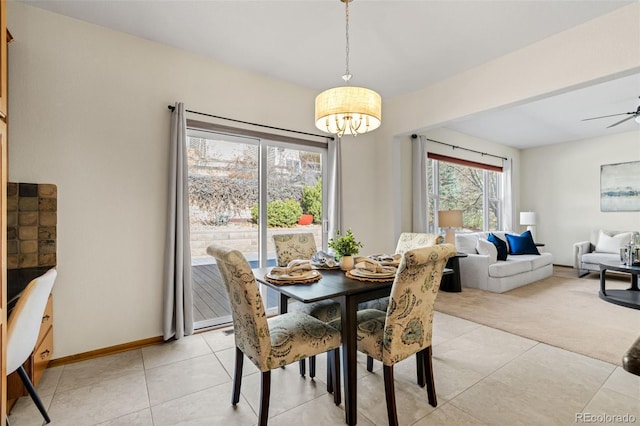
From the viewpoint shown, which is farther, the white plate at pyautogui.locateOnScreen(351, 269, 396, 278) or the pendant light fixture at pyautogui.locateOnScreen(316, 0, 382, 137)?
the pendant light fixture at pyautogui.locateOnScreen(316, 0, 382, 137)

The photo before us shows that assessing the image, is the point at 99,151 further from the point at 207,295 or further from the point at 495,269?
the point at 495,269

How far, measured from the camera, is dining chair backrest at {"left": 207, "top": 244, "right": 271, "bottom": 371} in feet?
5.10

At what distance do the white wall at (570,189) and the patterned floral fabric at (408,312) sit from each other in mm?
6398

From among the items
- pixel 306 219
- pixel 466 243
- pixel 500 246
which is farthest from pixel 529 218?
pixel 306 219

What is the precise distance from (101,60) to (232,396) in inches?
113

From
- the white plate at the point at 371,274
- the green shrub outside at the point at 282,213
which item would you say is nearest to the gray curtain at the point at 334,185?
the green shrub outside at the point at 282,213

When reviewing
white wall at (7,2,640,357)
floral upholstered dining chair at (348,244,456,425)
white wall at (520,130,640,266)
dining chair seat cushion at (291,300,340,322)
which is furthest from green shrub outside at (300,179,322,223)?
white wall at (520,130,640,266)

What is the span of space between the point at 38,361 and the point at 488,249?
17.0 ft

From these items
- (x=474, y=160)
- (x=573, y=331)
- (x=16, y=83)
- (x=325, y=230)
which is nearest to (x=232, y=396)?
(x=325, y=230)

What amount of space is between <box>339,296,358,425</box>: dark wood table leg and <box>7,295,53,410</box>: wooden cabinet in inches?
77.8

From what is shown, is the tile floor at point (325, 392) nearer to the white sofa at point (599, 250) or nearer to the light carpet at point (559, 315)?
the light carpet at point (559, 315)

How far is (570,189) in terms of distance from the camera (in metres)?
6.46

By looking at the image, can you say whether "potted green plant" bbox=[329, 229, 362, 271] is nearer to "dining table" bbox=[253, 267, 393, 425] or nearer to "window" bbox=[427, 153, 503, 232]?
"dining table" bbox=[253, 267, 393, 425]

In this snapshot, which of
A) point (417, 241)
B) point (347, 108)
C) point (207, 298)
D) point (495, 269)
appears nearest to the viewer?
point (347, 108)
